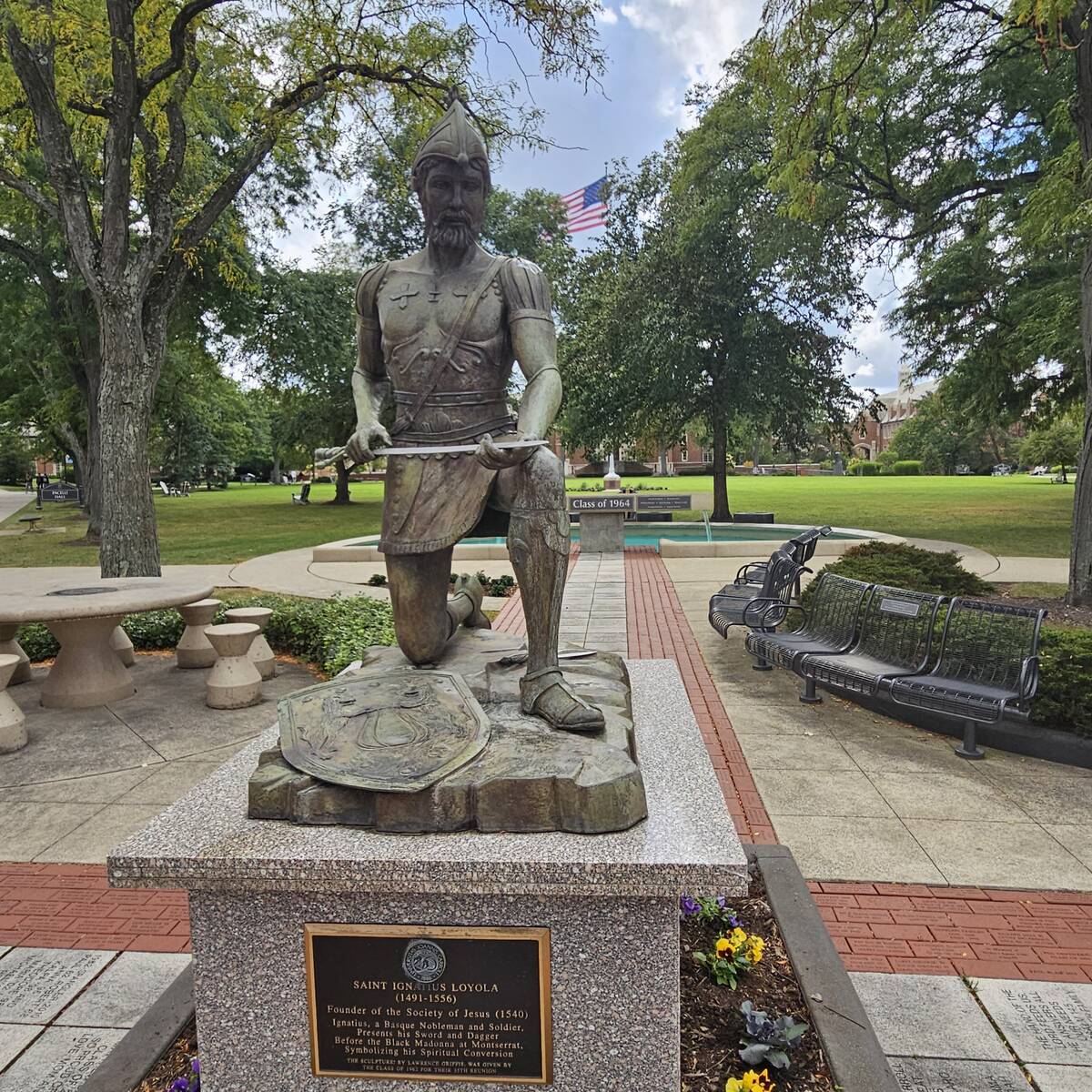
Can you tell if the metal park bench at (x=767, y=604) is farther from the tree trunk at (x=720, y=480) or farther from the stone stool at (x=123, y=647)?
the tree trunk at (x=720, y=480)

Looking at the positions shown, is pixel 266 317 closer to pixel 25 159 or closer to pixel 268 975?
pixel 25 159

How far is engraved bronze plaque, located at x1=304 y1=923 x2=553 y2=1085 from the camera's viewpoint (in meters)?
2.16

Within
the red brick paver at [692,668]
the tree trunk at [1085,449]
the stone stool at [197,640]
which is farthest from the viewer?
the tree trunk at [1085,449]

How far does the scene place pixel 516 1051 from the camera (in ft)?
7.17

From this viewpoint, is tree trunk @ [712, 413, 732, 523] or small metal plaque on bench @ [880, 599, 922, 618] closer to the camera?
small metal plaque on bench @ [880, 599, 922, 618]

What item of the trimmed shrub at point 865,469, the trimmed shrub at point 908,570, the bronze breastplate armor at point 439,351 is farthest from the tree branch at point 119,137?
the trimmed shrub at point 865,469

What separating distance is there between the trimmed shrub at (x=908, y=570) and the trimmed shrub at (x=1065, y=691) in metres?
2.64

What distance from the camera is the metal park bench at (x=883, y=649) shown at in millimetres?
5496

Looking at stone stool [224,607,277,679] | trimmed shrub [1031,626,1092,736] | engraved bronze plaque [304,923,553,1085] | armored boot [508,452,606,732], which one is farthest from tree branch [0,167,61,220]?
trimmed shrub [1031,626,1092,736]

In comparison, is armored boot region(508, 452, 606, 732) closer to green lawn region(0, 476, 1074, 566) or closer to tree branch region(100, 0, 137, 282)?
tree branch region(100, 0, 137, 282)

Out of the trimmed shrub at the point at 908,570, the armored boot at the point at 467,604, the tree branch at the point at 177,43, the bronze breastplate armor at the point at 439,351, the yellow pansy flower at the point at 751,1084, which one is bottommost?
the yellow pansy flower at the point at 751,1084

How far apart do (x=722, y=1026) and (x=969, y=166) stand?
48.0 feet

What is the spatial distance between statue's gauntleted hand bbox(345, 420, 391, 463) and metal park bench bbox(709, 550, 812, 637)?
16.8ft

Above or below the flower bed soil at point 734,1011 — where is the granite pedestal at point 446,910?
above
